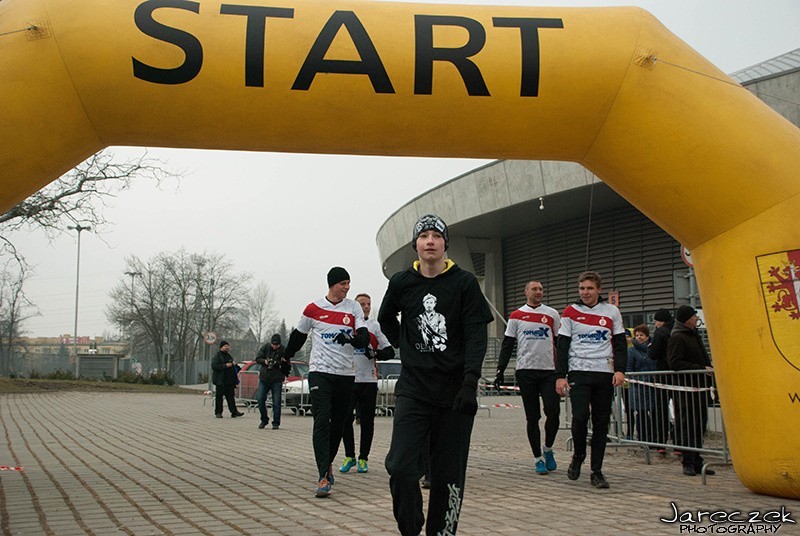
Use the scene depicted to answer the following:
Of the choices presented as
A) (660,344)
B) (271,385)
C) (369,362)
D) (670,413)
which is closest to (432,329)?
(369,362)

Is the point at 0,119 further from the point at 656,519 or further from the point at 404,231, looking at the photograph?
the point at 404,231

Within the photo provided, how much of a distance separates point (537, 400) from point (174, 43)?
5.04m

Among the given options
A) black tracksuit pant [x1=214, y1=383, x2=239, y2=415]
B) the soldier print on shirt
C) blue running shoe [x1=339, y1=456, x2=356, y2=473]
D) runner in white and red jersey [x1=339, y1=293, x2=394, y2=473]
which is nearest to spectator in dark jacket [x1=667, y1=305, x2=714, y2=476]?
runner in white and red jersey [x1=339, y1=293, x2=394, y2=473]

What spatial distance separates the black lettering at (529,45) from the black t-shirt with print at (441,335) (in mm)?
2472

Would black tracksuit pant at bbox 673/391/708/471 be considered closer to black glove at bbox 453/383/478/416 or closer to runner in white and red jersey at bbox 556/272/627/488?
runner in white and red jersey at bbox 556/272/627/488

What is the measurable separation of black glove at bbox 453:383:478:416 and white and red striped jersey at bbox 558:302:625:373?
12.1ft

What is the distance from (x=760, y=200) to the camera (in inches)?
269

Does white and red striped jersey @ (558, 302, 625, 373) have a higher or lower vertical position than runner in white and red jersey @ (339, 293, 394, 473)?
higher

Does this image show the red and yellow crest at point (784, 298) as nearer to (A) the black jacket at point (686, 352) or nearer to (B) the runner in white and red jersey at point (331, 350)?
(A) the black jacket at point (686, 352)

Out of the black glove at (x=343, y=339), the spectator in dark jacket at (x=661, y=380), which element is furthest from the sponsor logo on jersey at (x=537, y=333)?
the black glove at (x=343, y=339)

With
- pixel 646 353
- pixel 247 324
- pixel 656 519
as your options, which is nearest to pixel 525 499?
pixel 656 519

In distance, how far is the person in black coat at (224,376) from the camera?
61.4 ft

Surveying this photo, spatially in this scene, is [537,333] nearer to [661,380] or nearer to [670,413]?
[661,380]

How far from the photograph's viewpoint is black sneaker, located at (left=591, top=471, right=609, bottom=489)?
7.49 metres
